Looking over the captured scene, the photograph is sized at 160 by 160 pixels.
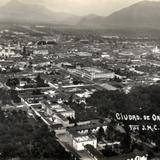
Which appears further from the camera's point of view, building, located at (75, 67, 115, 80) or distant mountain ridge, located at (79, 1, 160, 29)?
distant mountain ridge, located at (79, 1, 160, 29)

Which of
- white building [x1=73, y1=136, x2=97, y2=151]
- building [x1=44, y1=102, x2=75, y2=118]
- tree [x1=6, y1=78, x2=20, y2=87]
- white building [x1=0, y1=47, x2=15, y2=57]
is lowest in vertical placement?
white building [x1=73, y1=136, x2=97, y2=151]

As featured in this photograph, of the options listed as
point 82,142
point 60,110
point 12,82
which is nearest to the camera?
point 82,142

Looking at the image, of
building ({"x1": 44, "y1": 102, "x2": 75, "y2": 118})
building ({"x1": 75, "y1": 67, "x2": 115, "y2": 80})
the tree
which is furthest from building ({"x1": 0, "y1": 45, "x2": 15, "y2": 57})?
building ({"x1": 44, "y1": 102, "x2": 75, "y2": 118})

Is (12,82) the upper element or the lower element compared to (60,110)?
upper

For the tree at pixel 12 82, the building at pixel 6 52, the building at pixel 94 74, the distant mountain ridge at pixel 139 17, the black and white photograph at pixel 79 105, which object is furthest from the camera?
the distant mountain ridge at pixel 139 17

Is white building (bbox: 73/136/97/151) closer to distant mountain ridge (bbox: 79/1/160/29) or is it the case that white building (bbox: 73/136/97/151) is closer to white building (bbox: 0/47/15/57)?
white building (bbox: 0/47/15/57)

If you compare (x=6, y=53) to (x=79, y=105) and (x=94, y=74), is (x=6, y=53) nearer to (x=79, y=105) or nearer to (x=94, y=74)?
(x=94, y=74)

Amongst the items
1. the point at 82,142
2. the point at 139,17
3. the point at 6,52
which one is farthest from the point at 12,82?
the point at 139,17

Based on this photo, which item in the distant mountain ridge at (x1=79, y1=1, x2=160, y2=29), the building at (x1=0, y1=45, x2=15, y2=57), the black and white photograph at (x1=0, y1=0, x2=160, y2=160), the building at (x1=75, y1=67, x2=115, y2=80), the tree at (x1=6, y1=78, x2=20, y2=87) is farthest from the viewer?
the distant mountain ridge at (x1=79, y1=1, x2=160, y2=29)

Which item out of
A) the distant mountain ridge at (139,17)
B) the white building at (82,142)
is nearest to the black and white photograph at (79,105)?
the white building at (82,142)

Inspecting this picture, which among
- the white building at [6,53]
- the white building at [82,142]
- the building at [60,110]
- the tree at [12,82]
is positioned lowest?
the white building at [82,142]

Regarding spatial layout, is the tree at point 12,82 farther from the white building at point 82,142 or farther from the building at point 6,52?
the building at point 6,52

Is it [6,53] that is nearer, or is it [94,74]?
[94,74]
